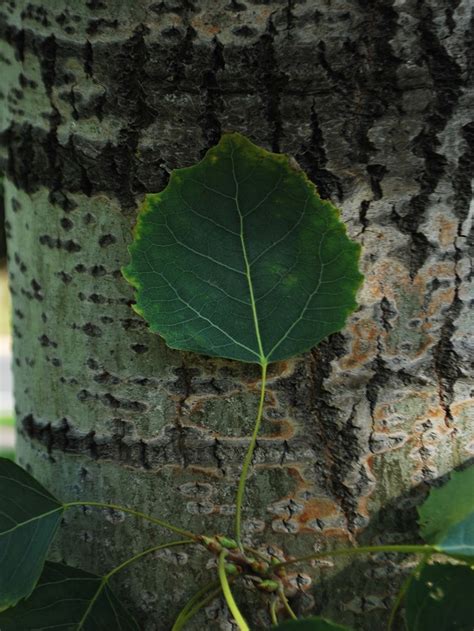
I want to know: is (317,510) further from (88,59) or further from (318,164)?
(88,59)

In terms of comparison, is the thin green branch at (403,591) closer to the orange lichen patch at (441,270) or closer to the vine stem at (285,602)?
the vine stem at (285,602)

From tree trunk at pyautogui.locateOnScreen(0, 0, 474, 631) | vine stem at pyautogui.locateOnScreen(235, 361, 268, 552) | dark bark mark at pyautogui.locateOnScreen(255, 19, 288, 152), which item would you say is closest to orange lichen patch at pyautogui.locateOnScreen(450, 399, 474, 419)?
tree trunk at pyautogui.locateOnScreen(0, 0, 474, 631)

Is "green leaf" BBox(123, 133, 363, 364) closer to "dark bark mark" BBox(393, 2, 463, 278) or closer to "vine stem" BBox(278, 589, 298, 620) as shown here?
"dark bark mark" BBox(393, 2, 463, 278)

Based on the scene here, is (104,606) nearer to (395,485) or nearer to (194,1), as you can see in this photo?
(395,485)

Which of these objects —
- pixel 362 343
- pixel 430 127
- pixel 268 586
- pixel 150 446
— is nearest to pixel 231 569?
pixel 268 586

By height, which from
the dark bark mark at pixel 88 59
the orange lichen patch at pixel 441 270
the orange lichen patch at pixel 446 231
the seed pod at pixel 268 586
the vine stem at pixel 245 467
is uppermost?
the dark bark mark at pixel 88 59

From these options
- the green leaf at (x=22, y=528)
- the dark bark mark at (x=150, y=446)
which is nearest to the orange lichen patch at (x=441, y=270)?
the dark bark mark at (x=150, y=446)

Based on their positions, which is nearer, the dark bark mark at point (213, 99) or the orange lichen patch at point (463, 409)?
the dark bark mark at point (213, 99)
